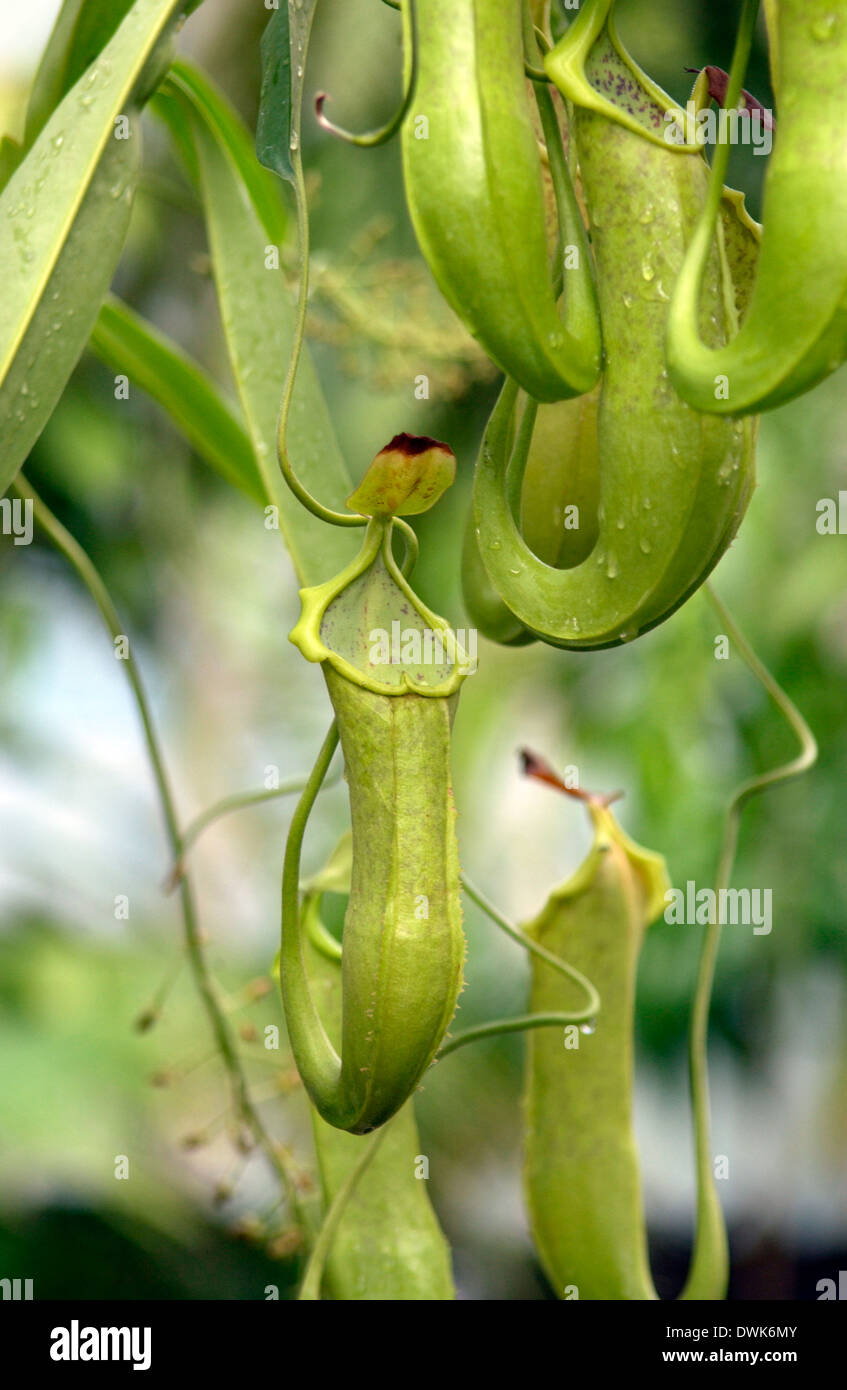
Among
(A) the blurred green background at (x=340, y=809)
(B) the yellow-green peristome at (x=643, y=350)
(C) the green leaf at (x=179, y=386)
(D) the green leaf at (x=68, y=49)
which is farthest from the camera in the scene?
(A) the blurred green background at (x=340, y=809)

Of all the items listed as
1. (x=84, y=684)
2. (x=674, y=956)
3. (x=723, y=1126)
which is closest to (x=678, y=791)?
(x=674, y=956)

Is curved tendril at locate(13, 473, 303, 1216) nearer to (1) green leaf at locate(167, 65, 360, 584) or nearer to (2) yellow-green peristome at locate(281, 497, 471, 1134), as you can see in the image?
(1) green leaf at locate(167, 65, 360, 584)

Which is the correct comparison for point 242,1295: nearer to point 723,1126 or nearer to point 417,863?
point 723,1126

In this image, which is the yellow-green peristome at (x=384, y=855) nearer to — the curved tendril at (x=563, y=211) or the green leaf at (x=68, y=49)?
the curved tendril at (x=563, y=211)

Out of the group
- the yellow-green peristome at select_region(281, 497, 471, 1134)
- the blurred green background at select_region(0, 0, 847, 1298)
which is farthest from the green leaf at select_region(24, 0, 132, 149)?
the blurred green background at select_region(0, 0, 847, 1298)

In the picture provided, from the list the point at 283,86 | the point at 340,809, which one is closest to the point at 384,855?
the point at 283,86

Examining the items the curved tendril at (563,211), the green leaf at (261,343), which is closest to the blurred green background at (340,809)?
the green leaf at (261,343)
